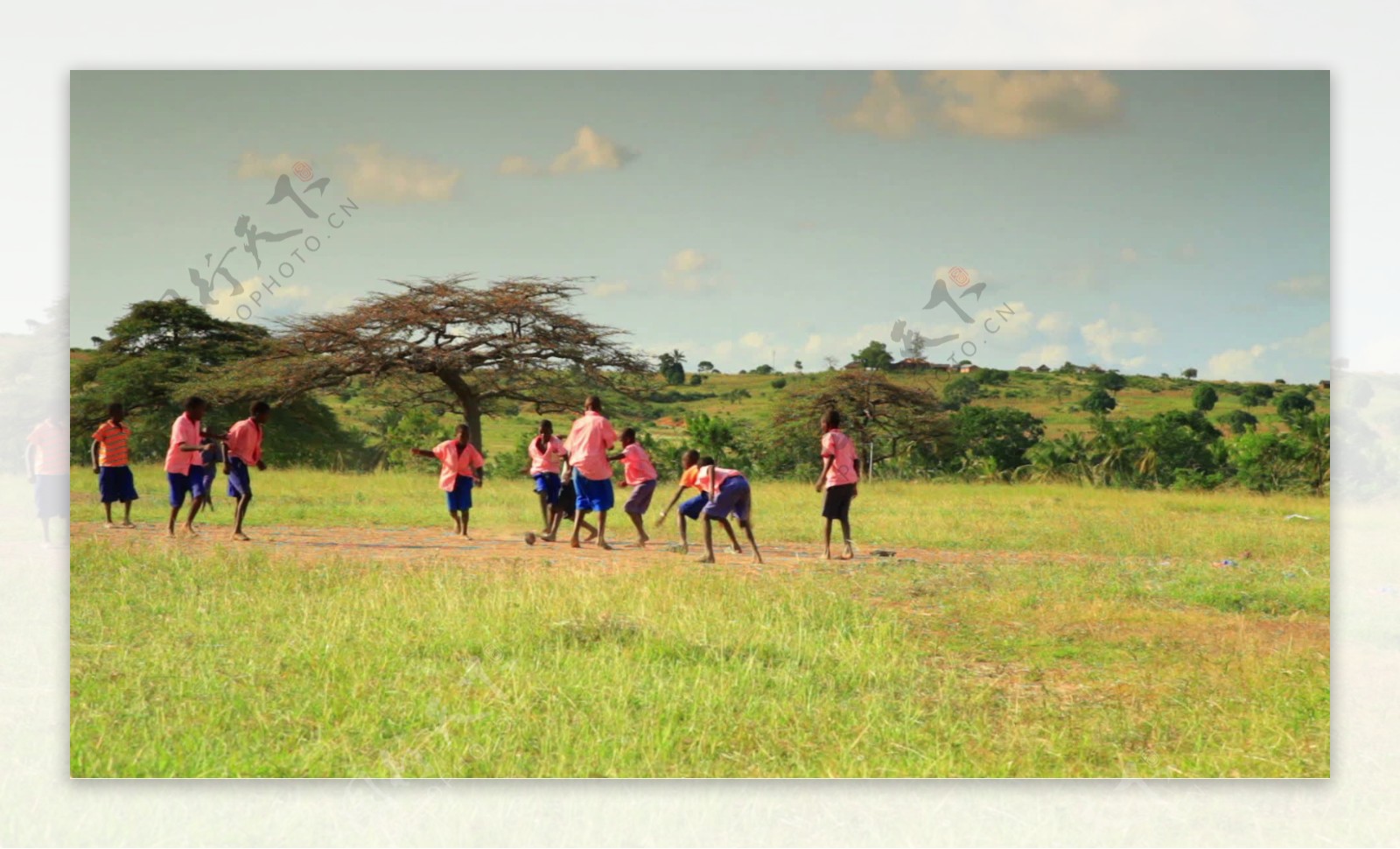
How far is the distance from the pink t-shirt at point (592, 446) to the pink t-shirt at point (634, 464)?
254 mm

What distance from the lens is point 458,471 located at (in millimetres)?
12922

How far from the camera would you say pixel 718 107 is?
923 centimetres

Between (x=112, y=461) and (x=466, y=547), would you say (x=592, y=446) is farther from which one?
(x=112, y=461)

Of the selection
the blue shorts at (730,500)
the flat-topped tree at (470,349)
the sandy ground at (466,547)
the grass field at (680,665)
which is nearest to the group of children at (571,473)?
the blue shorts at (730,500)

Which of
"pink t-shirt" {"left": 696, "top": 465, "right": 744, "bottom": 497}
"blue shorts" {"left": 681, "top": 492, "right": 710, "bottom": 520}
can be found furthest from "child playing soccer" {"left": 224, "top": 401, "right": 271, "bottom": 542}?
"pink t-shirt" {"left": 696, "top": 465, "right": 744, "bottom": 497}

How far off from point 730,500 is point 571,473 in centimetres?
192

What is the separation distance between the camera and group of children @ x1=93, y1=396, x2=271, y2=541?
11539 millimetres

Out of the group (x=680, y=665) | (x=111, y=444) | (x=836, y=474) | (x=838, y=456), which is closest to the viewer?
(x=680, y=665)

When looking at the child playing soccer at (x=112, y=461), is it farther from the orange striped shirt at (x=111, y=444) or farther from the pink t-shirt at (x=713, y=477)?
the pink t-shirt at (x=713, y=477)

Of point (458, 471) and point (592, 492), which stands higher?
point (458, 471)

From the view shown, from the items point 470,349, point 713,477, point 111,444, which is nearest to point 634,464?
point 713,477

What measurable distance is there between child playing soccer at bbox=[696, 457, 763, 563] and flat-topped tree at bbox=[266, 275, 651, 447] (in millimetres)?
8031

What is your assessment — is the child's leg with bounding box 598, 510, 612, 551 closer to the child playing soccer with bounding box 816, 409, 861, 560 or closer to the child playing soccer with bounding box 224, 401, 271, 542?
the child playing soccer with bounding box 816, 409, 861, 560

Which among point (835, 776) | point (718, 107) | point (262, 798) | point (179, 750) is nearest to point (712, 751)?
point (835, 776)
